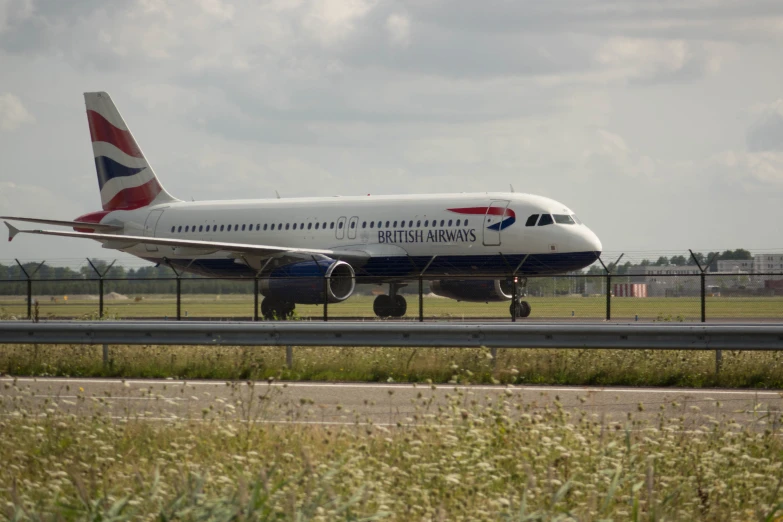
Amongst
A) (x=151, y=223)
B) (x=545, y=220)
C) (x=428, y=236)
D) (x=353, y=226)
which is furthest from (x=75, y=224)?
(x=545, y=220)

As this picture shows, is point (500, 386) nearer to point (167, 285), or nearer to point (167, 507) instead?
point (167, 507)

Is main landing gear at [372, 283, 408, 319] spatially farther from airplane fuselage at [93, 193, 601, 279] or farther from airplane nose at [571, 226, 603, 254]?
airplane nose at [571, 226, 603, 254]

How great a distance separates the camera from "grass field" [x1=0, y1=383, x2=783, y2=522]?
455 centimetres

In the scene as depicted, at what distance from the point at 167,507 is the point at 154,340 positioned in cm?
1026

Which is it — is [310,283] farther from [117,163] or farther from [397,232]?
[117,163]

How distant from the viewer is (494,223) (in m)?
27.7

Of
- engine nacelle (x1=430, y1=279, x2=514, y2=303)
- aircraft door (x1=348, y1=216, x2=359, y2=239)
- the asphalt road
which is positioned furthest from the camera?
aircraft door (x1=348, y1=216, x2=359, y2=239)

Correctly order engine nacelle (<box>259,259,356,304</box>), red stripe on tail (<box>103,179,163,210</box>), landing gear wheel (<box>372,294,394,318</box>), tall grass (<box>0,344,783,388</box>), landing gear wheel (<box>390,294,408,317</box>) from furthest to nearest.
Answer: red stripe on tail (<box>103,179,163,210</box>)
landing gear wheel (<box>372,294,394,318</box>)
landing gear wheel (<box>390,294,408,317</box>)
engine nacelle (<box>259,259,356,304</box>)
tall grass (<box>0,344,783,388</box>)

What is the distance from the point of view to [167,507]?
15.0 ft

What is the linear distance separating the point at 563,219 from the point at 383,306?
586cm

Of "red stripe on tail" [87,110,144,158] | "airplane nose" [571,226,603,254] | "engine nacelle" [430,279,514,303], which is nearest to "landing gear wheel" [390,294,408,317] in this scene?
"engine nacelle" [430,279,514,303]

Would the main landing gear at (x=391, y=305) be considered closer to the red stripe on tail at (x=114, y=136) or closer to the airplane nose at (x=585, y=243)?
the airplane nose at (x=585, y=243)

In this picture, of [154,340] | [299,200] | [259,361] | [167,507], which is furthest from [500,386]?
[299,200]

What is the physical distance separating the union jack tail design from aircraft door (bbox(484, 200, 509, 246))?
12.5 meters
